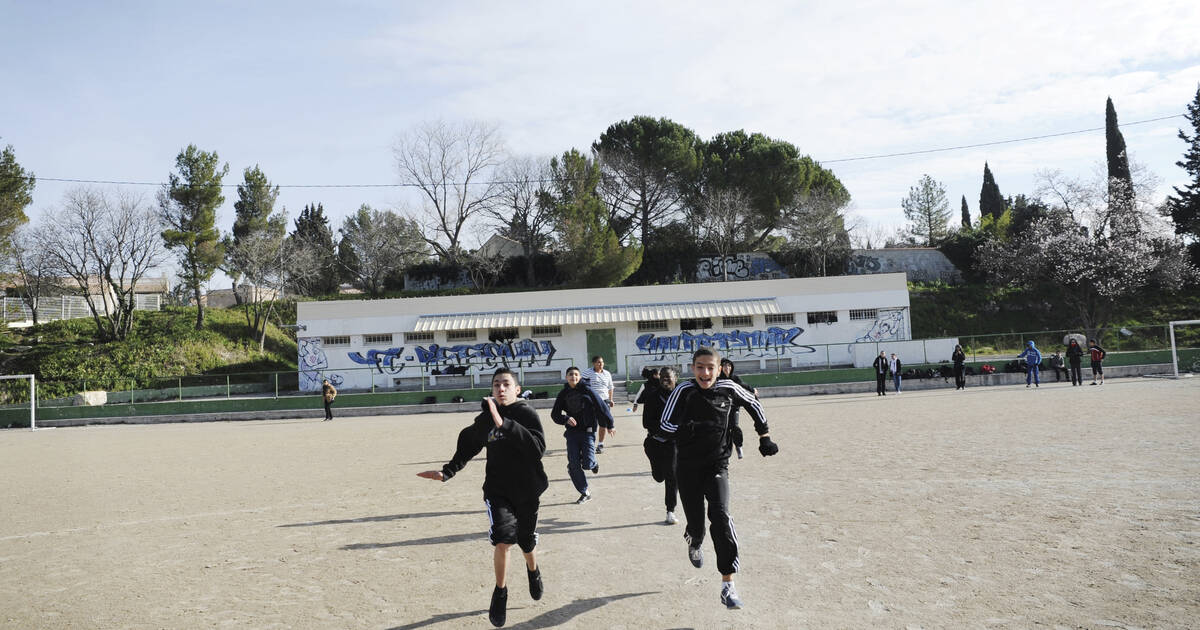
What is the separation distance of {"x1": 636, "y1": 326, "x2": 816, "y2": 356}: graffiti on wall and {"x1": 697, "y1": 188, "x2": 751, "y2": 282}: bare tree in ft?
57.3

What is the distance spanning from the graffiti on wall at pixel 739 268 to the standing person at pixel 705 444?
161 ft

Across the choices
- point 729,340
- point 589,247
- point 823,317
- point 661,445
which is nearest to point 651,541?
point 661,445

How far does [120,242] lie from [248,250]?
8039mm

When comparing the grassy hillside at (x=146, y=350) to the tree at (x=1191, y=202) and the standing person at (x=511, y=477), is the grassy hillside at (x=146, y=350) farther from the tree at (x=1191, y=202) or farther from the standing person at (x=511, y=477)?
the tree at (x=1191, y=202)

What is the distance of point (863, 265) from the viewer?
54.7 meters

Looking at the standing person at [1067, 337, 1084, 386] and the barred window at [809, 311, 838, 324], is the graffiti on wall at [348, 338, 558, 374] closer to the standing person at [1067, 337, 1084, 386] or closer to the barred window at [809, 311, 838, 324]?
the barred window at [809, 311, 838, 324]

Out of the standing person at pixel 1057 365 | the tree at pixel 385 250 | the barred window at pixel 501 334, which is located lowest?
the standing person at pixel 1057 365

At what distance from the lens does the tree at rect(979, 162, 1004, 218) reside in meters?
69.0

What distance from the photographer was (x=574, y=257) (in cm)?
4866

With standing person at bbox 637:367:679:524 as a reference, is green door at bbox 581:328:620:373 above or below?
above

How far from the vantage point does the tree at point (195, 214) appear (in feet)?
152

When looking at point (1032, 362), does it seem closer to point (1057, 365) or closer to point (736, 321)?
point (1057, 365)

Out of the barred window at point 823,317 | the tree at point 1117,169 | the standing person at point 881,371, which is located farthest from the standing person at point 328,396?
the tree at point 1117,169

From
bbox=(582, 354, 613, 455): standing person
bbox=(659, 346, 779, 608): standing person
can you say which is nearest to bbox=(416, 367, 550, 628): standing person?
bbox=(659, 346, 779, 608): standing person
